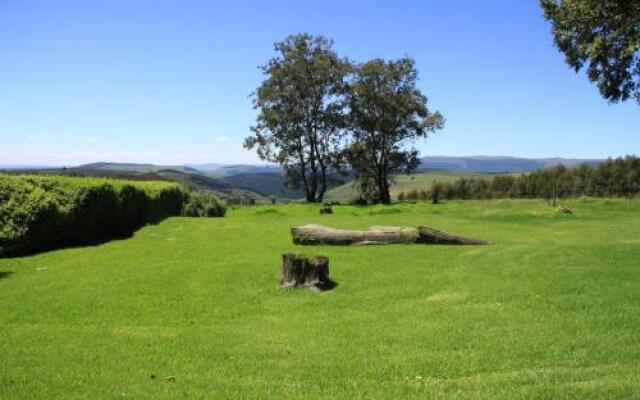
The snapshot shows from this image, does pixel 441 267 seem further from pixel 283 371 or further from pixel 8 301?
pixel 8 301

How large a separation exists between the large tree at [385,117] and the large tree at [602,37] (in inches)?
1290

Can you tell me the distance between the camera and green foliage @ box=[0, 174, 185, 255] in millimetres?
18062

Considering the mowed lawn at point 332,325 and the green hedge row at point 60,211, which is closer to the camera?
the mowed lawn at point 332,325

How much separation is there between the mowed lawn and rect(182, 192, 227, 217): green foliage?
15.8m

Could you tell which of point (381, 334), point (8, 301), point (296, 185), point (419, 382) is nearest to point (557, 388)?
point (419, 382)

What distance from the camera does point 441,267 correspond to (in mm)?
14367

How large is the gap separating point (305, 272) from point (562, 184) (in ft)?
159

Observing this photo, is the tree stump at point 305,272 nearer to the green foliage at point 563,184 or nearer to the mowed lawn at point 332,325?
the mowed lawn at point 332,325

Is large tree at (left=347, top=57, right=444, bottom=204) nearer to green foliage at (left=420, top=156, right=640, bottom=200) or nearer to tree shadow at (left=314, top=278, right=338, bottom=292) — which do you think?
green foliage at (left=420, top=156, right=640, bottom=200)

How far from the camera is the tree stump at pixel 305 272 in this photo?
12711mm

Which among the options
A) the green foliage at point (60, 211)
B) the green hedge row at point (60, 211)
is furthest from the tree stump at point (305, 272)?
the green foliage at point (60, 211)

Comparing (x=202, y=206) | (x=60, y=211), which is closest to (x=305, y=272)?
(x=60, y=211)

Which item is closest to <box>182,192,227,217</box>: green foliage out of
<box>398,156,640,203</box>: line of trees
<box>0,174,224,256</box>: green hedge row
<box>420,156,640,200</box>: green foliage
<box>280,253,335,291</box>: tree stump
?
<box>0,174,224,256</box>: green hedge row

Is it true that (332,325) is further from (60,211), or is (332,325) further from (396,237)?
(60,211)
